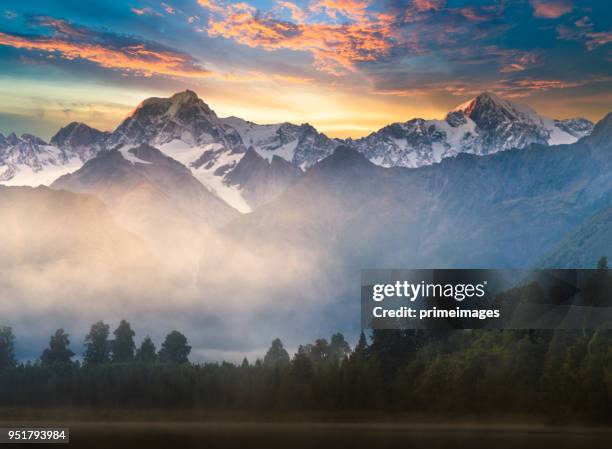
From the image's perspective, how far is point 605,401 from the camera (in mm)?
173250

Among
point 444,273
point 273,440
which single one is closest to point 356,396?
point 273,440

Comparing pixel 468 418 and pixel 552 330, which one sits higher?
→ pixel 552 330

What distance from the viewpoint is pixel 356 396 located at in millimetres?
198250

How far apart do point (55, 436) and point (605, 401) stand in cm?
10505

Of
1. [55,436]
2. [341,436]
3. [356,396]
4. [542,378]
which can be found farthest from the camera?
[356,396]

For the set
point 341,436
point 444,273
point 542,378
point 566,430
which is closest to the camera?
point 444,273

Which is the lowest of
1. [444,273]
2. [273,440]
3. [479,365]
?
[273,440]

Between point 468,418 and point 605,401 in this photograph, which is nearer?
point 605,401

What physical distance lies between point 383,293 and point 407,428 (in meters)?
48.8

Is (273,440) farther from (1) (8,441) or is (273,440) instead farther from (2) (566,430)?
(2) (566,430)

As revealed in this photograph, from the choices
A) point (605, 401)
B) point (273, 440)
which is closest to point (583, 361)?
point (605, 401)

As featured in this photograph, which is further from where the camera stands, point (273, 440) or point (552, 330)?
point (552, 330)

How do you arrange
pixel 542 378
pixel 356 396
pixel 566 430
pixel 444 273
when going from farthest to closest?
pixel 356 396
pixel 542 378
pixel 566 430
pixel 444 273

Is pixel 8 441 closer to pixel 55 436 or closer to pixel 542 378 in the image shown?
pixel 55 436
